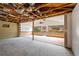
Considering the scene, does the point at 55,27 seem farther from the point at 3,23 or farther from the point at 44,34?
the point at 3,23

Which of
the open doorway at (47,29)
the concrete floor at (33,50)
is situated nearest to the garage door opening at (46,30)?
the open doorway at (47,29)

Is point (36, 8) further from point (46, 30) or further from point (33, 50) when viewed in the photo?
point (46, 30)

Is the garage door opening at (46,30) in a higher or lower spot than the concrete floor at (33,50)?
higher

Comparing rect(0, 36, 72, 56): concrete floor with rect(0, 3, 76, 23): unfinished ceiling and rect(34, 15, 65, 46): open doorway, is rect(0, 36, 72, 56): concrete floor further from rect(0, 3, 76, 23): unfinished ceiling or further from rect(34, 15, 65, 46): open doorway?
rect(34, 15, 65, 46): open doorway

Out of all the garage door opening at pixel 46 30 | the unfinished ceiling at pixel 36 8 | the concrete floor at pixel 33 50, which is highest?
the unfinished ceiling at pixel 36 8

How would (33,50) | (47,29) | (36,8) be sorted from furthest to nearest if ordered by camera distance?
(47,29) → (33,50) → (36,8)

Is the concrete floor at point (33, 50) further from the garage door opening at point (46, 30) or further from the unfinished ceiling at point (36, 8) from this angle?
the garage door opening at point (46, 30)

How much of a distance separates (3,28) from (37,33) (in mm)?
3061

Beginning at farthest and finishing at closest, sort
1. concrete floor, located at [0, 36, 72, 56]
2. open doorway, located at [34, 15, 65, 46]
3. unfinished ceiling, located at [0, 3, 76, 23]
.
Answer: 1. open doorway, located at [34, 15, 65, 46]
2. concrete floor, located at [0, 36, 72, 56]
3. unfinished ceiling, located at [0, 3, 76, 23]

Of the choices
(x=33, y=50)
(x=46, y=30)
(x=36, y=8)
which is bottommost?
(x=33, y=50)

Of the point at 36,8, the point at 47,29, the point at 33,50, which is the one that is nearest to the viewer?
the point at 36,8

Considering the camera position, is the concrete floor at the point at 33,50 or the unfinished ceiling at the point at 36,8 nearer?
the unfinished ceiling at the point at 36,8

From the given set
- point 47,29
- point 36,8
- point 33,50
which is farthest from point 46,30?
point 36,8

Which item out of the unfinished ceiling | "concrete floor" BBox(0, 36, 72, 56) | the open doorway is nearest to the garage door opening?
the open doorway
